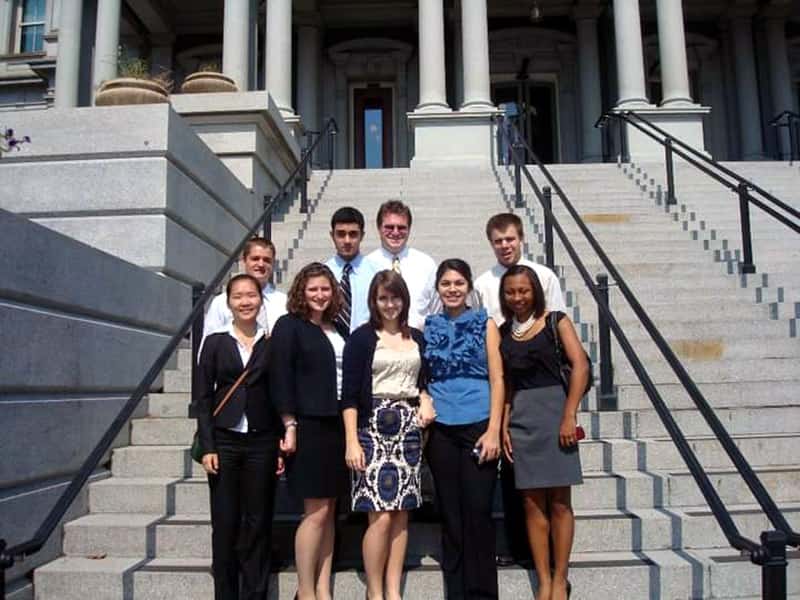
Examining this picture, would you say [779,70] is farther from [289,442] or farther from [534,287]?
[289,442]

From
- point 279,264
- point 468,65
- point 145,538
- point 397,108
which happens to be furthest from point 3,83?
point 145,538

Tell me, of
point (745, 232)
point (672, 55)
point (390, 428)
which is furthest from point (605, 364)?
point (672, 55)

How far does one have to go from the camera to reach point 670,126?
600 inches

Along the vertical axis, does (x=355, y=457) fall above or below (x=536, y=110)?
below

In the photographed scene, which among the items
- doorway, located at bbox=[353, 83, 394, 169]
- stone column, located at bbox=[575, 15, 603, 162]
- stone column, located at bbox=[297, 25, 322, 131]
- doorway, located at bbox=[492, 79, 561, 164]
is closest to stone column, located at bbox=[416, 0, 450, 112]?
doorway, located at bbox=[492, 79, 561, 164]

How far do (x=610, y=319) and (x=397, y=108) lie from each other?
54.9 feet

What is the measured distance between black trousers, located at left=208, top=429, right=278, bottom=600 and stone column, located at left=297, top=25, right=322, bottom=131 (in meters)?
16.8

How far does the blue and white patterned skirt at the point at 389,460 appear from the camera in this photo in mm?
3662

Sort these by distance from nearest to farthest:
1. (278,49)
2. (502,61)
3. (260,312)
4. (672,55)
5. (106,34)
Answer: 1. (260,312)
2. (672,55)
3. (278,49)
4. (106,34)
5. (502,61)

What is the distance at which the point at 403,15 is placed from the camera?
20719 millimetres

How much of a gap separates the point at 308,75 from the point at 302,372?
689 inches

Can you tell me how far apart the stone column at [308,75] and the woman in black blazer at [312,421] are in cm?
1658

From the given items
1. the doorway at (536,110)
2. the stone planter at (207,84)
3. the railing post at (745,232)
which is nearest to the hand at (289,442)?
the railing post at (745,232)

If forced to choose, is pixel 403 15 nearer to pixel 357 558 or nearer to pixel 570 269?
pixel 570 269
